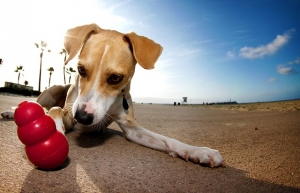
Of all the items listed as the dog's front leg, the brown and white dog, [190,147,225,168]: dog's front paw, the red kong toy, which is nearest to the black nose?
the brown and white dog

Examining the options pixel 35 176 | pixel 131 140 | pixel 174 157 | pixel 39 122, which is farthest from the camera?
pixel 131 140

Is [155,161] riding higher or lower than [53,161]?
lower

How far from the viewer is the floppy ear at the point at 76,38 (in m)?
3.49

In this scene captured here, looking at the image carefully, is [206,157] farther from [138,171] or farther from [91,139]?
[91,139]

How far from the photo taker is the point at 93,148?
3031 millimetres

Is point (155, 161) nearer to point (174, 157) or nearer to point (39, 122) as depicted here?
point (174, 157)

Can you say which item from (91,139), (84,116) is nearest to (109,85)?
(84,116)

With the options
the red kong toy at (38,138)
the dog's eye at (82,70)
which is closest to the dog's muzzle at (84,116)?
the red kong toy at (38,138)

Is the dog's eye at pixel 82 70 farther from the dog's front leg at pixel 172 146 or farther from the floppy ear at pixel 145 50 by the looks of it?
the dog's front leg at pixel 172 146

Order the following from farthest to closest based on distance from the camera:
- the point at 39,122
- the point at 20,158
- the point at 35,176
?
the point at 20,158, the point at 39,122, the point at 35,176

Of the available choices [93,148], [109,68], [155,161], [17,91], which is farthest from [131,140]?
[17,91]

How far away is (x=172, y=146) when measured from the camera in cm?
313

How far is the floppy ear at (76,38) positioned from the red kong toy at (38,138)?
5.28 feet

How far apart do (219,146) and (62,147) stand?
105 inches
